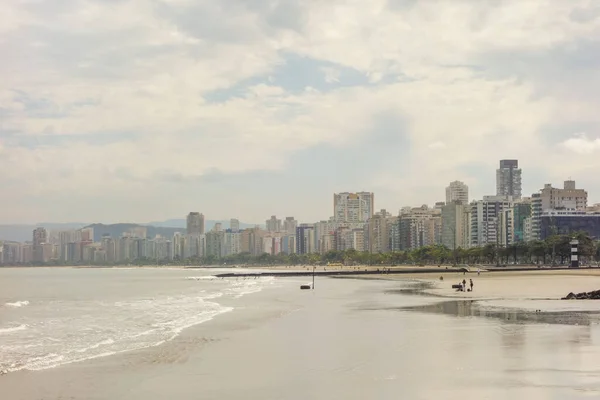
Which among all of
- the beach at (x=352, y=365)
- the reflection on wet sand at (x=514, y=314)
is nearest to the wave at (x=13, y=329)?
the beach at (x=352, y=365)

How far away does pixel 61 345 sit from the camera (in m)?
28.6

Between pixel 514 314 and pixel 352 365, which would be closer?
pixel 352 365

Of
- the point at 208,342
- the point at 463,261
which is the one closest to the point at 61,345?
the point at 208,342

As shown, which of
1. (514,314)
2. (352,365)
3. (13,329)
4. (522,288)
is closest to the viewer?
(352,365)

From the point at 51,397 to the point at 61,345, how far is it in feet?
40.8

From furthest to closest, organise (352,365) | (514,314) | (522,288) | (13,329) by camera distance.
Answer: (522,288) < (13,329) < (514,314) < (352,365)

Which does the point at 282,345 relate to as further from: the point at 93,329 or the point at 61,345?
→ the point at 93,329

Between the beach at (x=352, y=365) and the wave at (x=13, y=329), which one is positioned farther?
the wave at (x=13, y=329)

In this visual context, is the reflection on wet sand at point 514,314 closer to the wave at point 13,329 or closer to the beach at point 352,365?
the beach at point 352,365

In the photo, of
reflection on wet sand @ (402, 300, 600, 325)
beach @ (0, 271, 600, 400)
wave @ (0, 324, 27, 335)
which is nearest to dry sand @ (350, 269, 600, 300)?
reflection on wet sand @ (402, 300, 600, 325)

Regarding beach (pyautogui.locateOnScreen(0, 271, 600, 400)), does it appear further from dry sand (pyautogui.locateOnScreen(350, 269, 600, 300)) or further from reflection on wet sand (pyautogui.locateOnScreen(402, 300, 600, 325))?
dry sand (pyautogui.locateOnScreen(350, 269, 600, 300))

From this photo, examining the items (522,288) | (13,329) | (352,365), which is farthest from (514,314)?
(522,288)

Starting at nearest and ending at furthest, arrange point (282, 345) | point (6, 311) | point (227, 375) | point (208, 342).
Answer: point (227, 375) < point (282, 345) < point (208, 342) < point (6, 311)

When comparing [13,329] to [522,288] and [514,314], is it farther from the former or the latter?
[522,288]
